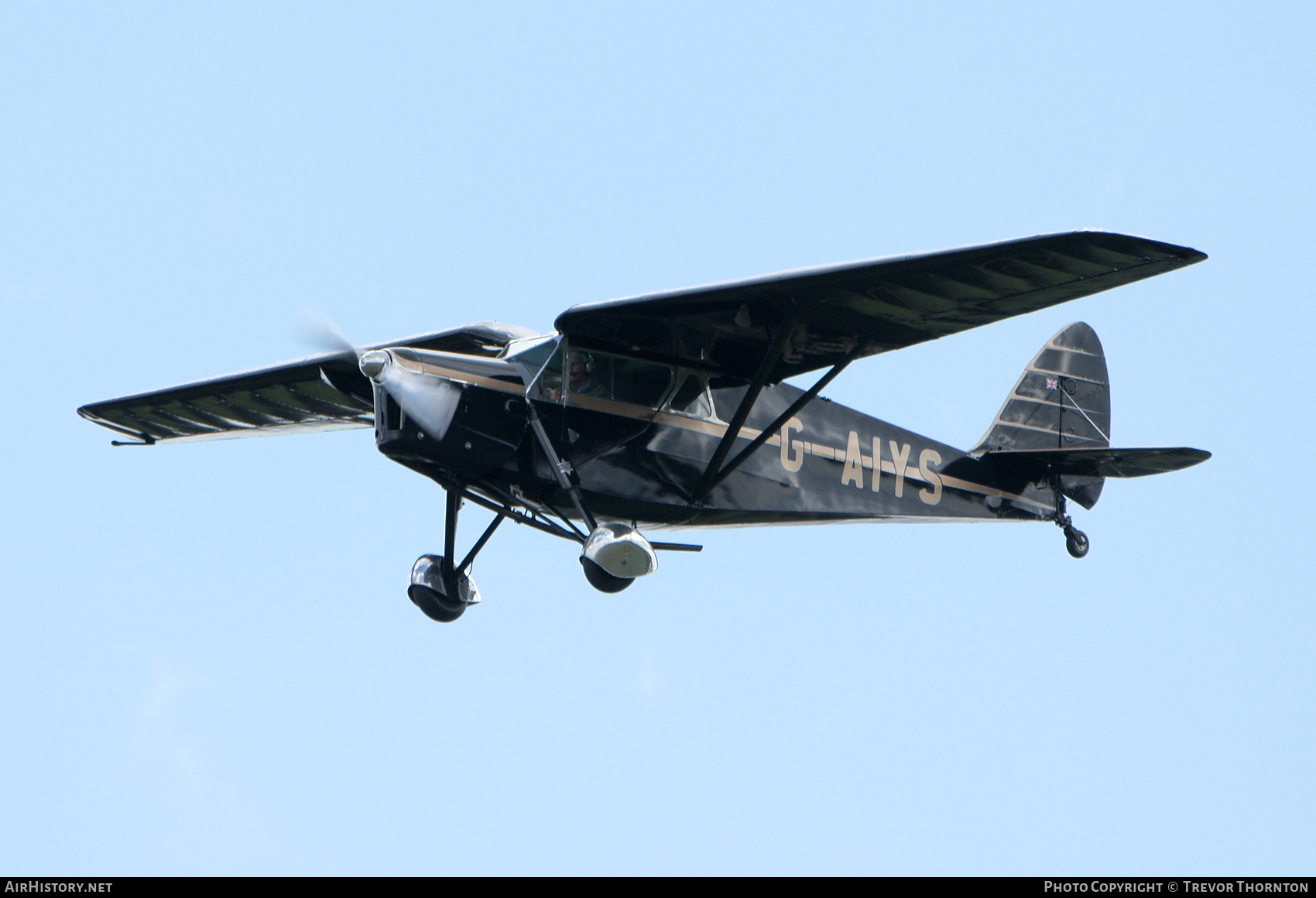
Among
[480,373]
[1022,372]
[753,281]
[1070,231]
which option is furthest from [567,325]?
[1022,372]

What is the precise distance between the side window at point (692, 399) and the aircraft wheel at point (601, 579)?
5.83 ft

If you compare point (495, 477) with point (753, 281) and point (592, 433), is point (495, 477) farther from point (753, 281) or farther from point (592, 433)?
point (753, 281)

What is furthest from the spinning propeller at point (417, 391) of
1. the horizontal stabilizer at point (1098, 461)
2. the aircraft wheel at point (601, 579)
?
the horizontal stabilizer at point (1098, 461)

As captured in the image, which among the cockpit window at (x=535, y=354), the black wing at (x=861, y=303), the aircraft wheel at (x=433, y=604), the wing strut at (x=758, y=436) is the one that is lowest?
the aircraft wheel at (x=433, y=604)

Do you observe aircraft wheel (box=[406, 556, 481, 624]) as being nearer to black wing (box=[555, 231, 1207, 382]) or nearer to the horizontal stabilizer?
black wing (box=[555, 231, 1207, 382])

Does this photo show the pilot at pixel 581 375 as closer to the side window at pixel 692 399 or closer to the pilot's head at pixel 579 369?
the pilot's head at pixel 579 369

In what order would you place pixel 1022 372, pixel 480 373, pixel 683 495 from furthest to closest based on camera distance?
pixel 1022 372
pixel 683 495
pixel 480 373

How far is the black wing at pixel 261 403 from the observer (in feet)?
51.4

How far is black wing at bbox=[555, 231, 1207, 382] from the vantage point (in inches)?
460

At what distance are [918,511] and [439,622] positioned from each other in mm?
4905

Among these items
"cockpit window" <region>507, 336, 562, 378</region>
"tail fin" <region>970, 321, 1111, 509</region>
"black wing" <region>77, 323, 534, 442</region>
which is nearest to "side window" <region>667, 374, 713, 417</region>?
"cockpit window" <region>507, 336, 562, 378</region>

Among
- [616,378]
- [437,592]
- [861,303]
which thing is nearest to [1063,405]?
[861,303]

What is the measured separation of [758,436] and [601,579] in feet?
7.50

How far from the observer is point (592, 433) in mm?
13555
